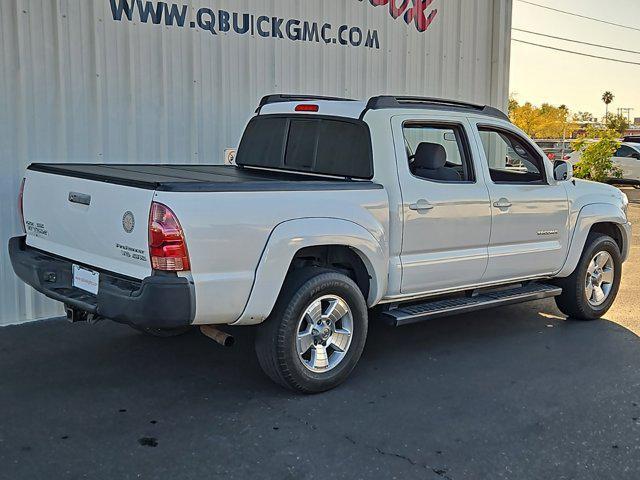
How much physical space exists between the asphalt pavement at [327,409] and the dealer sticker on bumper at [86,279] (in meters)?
0.76

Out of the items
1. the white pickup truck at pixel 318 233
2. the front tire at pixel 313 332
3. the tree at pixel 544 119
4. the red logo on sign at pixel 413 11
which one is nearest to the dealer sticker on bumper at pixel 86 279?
the white pickup truck at pixel 318 233

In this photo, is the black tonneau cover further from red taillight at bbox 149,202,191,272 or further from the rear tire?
the rear tire

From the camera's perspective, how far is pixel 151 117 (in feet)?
24.1

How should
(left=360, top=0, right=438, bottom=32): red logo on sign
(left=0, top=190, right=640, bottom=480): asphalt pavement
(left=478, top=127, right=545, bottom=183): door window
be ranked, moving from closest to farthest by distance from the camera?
(left=0, top=190, right=640, bottom=480): asphalt pavement < (left=478, top=127, right=545, bottom=183): door window < (left=360, top=0, right=438, bottom=32): red logo on sign

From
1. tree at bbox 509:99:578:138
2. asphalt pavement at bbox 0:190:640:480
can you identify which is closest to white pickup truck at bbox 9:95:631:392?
asphalt pavement at bbox 0:190:640:480

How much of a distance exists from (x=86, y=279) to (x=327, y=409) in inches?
69.2

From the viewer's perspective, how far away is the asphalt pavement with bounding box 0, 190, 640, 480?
391 centimetres

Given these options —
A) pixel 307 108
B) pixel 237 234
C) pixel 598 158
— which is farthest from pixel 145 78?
pixel 598 158

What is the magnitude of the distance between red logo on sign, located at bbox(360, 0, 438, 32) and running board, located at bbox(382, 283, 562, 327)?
4436 mm

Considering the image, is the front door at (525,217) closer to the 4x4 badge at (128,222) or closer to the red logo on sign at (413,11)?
the 4x4 badge at (128,222)

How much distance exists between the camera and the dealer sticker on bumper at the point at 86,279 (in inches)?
179

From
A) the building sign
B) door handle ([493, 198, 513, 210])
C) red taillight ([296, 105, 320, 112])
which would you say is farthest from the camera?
the building sign

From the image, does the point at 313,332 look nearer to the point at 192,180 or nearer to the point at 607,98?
the point at 192,180

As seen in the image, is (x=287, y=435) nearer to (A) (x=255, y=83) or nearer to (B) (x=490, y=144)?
(A) (x=255, y=83)
